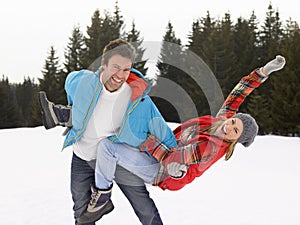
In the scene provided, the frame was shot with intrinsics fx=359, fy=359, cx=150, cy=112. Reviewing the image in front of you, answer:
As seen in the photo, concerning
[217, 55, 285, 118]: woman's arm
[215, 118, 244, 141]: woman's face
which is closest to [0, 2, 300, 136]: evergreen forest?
[217, 55, 285, 118]: woman's arm

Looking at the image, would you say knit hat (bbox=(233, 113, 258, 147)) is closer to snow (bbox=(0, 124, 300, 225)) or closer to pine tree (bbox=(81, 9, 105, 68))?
snow (bbox=(0, 124, 300, 225))

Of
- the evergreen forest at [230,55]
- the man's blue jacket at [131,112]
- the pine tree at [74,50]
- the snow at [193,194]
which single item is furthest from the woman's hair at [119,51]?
the pine tree at [74,50]

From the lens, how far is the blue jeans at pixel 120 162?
2.09 metres

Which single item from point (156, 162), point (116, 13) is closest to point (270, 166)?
point (156, 162)

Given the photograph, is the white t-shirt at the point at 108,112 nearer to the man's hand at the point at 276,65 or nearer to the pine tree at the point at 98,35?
the man's hand at the point at 276,65

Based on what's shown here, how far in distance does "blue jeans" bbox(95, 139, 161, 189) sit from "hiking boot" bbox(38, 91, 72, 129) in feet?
0.93

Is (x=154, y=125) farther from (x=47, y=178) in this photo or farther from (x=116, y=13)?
(x=116, y=13)

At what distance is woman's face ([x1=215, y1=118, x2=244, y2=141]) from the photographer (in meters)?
1.89

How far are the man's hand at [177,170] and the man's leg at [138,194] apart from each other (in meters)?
0.40

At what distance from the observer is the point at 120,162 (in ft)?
6.97

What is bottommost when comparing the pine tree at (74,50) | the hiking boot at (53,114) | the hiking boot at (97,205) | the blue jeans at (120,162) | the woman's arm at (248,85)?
the hiking boot at (97,205)

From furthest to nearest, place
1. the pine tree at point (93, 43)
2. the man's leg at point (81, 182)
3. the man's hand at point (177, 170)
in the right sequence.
Answer: the pine tree at point (93, 43) → the man's leg at point (81, 182) → the man's hand at point (177, 170)

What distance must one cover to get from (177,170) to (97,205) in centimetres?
64

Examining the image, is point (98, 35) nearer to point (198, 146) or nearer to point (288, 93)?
point (288, 93)
